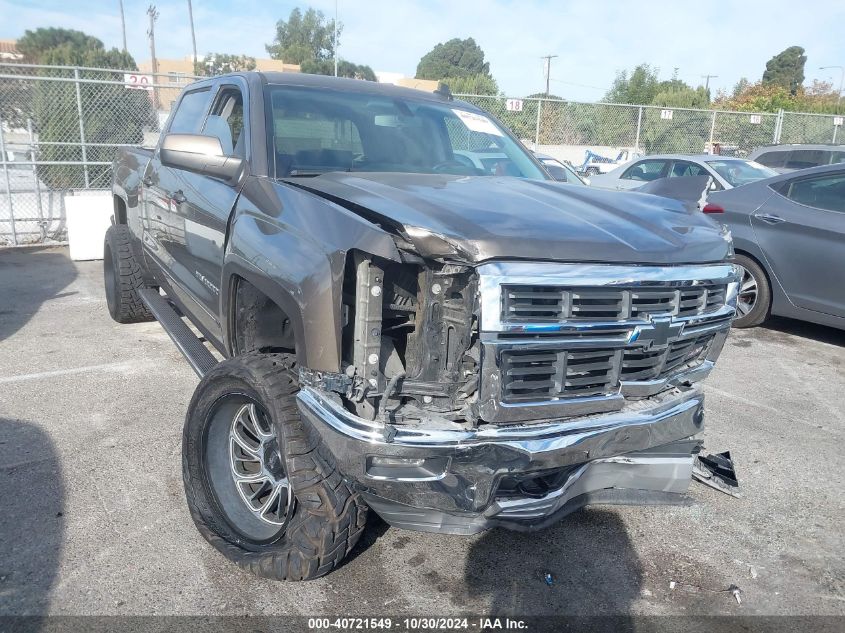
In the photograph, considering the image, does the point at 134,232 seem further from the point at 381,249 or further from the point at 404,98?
the point at 381,249

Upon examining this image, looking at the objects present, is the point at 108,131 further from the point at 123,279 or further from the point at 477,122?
the point at 477,122

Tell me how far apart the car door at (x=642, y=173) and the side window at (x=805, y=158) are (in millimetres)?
2568

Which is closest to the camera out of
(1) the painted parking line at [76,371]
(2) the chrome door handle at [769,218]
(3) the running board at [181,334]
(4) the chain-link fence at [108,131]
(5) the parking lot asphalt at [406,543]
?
(5) the parking lot asphalt at [406,543]

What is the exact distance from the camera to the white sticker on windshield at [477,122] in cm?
429

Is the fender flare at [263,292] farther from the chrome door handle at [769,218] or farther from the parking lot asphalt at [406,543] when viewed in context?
the chrome door handle at [769,218]

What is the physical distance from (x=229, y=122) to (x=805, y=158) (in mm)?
Result: 11007

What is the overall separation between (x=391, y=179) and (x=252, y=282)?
767 millimetres

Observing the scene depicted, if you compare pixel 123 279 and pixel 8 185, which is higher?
pixel 8 185

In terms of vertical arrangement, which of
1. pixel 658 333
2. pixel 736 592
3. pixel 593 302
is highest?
pixel 593 302

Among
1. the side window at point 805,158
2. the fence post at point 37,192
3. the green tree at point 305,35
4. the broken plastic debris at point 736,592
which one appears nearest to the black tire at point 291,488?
the broken plastic debris at point 736,592

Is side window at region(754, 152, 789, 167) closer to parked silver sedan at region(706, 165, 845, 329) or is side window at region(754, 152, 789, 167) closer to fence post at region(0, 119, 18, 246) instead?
parked silver sedan at region(706, 165, 845, 329)

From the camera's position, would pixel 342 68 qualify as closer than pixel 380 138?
No

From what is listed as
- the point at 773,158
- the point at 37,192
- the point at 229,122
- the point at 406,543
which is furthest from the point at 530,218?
the point at 773,158

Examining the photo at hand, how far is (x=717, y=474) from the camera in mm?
3342
